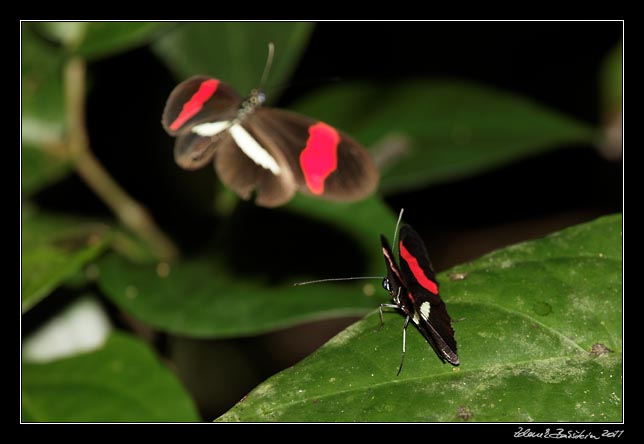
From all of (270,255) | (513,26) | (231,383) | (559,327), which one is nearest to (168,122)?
(270,255)

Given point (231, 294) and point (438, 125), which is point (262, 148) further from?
point (438, 125)

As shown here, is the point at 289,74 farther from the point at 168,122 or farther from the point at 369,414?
the point at 369,414

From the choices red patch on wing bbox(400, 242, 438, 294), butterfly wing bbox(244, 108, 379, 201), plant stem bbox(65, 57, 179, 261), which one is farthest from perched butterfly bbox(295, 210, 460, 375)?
plant stem bbox(65, 57, 179, 261)

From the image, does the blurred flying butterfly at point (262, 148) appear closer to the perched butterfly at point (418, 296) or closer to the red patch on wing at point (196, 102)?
the red patch on wing at point (196, 102)

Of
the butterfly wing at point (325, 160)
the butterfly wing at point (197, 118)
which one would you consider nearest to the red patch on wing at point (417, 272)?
the butterfly wing at point (325, 160)

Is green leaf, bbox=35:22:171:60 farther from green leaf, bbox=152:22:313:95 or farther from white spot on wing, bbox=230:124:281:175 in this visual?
white spot on wing, bbox=230:124:281:175
